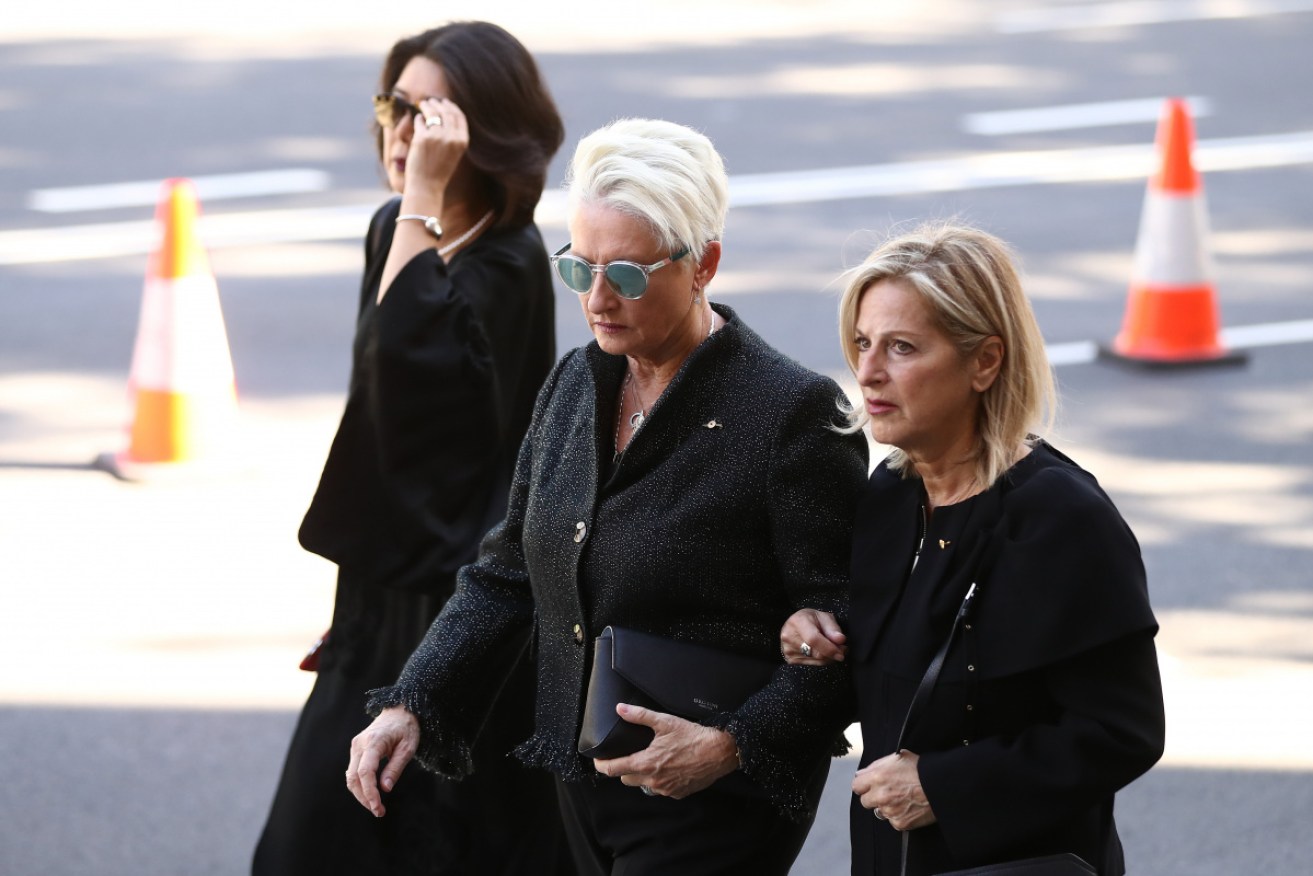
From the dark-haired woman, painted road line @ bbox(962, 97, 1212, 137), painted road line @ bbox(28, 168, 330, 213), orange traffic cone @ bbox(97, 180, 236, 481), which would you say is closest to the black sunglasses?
the dark-haired woman

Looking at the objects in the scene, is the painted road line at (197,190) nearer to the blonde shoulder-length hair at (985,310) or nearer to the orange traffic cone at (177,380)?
the orange traffic cone at (177,380)

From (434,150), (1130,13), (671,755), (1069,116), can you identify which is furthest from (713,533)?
(1130,13)

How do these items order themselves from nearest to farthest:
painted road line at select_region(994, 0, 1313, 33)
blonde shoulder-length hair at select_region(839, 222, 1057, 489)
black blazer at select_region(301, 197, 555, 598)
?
blonde shoulder-length hair at select_region(839, 222, 1057, 489) < black blazer at select_region(301, 197, 555, 598) < painted road line at select_region(994, 0, 1313, 33)

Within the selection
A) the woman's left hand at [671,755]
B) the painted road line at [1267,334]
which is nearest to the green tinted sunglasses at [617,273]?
the woman's left hand at [671,755]

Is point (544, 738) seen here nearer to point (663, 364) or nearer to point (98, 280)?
point (663, 364)

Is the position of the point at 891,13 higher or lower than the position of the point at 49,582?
higher

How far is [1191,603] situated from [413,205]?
3.14m

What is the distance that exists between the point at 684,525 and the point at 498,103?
4.21 ft

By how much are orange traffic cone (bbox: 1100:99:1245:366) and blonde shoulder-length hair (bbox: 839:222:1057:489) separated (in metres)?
5.50

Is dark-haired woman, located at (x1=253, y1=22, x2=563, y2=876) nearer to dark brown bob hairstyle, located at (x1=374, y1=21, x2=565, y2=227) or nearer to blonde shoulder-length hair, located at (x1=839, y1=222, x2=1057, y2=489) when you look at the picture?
dark brown bob hairstyle, located at (x1=374, y1=21, x2=565, y2=227)

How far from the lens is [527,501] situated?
10.4 feet

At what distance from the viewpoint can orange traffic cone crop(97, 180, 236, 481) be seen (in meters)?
6.88

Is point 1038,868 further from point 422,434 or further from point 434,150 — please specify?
point 434,150

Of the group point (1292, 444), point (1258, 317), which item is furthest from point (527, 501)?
point (1258, 317)
